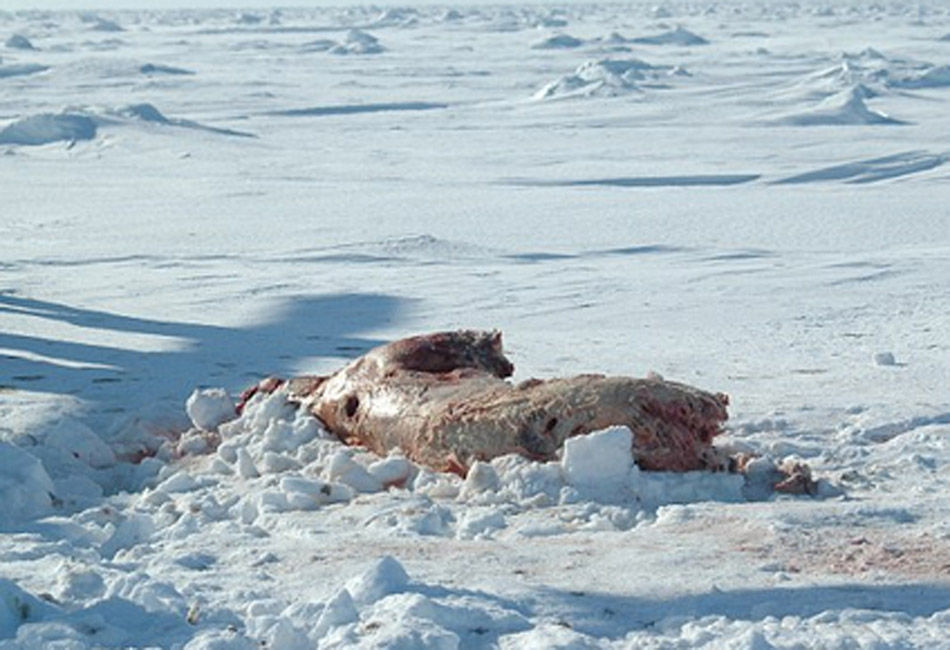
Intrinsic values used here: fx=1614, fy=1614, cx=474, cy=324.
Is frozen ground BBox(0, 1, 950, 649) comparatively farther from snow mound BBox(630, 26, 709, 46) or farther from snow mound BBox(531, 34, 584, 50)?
snow mound BBox(630, 26, 709, 46)

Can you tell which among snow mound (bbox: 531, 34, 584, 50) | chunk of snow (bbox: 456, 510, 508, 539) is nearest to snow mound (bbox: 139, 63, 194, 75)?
snow mound (bbox: 531, 34, 584, 50)

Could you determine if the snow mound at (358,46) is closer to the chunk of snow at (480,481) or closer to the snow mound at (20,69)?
the snow mound at (20,69)

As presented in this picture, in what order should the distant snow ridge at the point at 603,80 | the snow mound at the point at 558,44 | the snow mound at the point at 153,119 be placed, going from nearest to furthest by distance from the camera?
the snow mound at the point at 153,119, the distant snow ridge at the point at 603,80, the snow mound at the point at 558,44

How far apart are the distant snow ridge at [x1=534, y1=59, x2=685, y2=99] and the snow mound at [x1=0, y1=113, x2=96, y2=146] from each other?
863 centimetres

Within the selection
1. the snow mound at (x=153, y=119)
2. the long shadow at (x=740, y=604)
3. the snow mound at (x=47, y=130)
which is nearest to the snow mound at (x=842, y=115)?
the snow mound at (x=153, y=119)

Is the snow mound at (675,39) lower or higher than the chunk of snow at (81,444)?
lower

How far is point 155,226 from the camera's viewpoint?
38.0ft

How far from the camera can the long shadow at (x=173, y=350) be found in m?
6.29

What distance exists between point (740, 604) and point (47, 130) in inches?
618

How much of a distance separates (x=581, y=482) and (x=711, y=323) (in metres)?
3.43

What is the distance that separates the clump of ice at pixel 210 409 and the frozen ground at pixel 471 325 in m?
0.01

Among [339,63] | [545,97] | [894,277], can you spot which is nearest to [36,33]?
[339,63]

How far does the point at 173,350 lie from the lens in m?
7.09

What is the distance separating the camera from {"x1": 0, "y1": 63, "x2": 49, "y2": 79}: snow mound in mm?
30495
